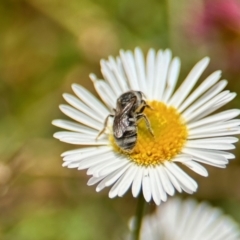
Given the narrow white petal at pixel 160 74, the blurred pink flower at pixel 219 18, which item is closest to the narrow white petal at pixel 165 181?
the narrow white petal at pixel 160 74

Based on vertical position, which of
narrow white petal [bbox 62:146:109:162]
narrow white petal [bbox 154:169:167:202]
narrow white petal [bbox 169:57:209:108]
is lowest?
narrow white petal [bbox 154:169:167:202]

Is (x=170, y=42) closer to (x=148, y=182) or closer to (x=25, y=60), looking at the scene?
(x=25, y=60)

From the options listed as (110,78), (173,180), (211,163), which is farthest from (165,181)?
(110,78)

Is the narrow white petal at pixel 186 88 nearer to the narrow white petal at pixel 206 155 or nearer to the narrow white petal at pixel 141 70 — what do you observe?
the narrow white petal at pixel 141 70

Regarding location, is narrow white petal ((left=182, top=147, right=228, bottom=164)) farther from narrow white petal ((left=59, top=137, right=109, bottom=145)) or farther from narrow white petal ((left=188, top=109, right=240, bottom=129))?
narrow white petal ((left=59, top=137, right=109, bottom=145))

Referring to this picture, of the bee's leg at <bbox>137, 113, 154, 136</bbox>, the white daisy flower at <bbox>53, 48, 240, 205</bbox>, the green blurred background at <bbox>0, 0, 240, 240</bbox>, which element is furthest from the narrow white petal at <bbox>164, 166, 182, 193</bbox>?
the green blurred background at <bbox>0, 0, 240, 240</bbox>

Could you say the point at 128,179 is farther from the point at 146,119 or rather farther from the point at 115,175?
the point at 146,119
